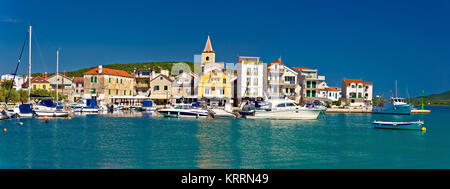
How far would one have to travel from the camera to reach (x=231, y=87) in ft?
228

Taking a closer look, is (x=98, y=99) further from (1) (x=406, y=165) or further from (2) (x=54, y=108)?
(1) (x=406, y=165)

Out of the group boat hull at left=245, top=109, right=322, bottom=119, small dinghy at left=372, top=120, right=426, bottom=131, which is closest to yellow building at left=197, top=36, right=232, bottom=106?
boat hull at left=245, top=109, right=322, bottom=119

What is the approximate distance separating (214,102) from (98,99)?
78.5ft

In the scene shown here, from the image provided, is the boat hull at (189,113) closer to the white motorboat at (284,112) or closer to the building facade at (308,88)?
the white motorboat at (284,112)

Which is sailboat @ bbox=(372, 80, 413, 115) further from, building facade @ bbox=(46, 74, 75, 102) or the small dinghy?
building facade @ bbox=(46, 74, 75, 102)

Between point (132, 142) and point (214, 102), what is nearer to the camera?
point (132, 142)

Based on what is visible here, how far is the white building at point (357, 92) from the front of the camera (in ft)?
274

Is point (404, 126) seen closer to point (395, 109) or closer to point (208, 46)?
point (395, 109)

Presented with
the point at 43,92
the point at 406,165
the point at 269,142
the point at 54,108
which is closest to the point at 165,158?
the point at 269,142

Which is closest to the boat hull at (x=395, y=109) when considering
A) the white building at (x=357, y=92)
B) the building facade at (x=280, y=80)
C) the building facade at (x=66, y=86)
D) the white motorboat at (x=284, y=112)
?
the white building at (x=357, y=92)

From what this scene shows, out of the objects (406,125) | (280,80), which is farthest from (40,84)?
(406,125)

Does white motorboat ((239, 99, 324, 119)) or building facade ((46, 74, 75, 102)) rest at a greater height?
building facade ((46, 74, 75, 102))

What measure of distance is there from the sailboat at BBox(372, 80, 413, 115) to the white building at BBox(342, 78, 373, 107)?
8.68 m

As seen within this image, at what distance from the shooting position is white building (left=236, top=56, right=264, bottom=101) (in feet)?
220
